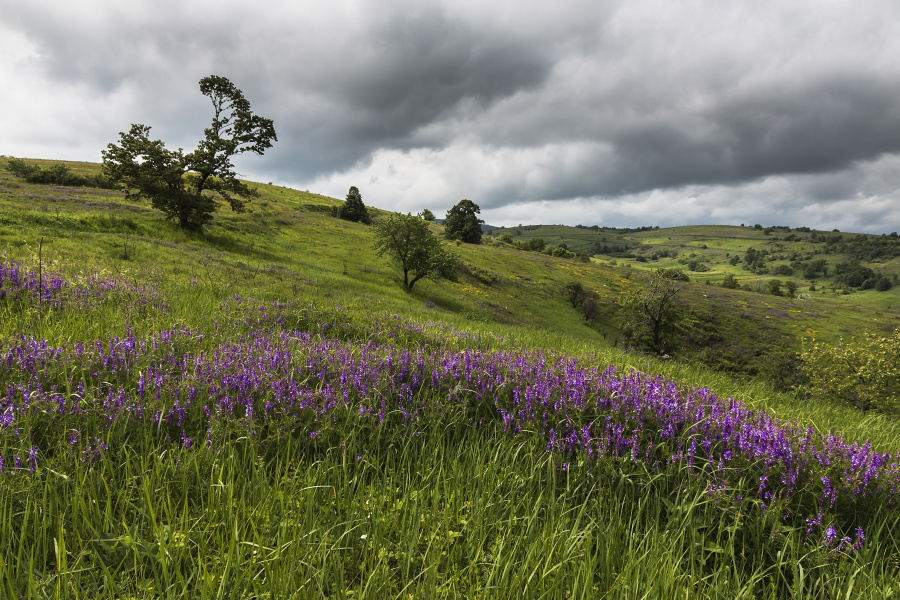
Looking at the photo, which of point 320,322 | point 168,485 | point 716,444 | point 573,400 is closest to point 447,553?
point 168,485

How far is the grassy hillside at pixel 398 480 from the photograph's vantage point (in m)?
1.97

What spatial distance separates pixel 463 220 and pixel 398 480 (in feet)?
318

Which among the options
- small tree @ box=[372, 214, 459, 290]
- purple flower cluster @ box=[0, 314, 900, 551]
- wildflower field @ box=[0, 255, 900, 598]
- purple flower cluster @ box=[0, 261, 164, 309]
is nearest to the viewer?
wildflower field @ box=[0, 255, 900, 598]

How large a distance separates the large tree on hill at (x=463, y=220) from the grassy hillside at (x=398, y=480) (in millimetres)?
92822

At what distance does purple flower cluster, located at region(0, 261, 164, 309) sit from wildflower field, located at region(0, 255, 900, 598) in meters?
1.71

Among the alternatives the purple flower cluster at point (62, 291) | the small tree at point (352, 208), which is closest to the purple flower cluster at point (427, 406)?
the purple flower cluster at point (62, 291)

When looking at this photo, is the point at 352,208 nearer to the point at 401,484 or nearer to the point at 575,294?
the point at 575,294

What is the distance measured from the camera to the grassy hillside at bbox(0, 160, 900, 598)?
1.97 m

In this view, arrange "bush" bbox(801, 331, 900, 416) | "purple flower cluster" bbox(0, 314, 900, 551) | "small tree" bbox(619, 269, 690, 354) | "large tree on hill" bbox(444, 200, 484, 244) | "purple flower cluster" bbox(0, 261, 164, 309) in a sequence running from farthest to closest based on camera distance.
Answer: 1. "large tree on hill" bbox(444, 200, 484, 244)
2. "small tree" bbox(619, 269, 690, 354)
3. "bush" bbox(801, 331, 900, 416)
4. "purple flower cluster" bbox(0, 261, 164, 309)
5. "purple flower cluster" bbox(0, 314, 900, 551)

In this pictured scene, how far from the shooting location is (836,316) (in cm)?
7362

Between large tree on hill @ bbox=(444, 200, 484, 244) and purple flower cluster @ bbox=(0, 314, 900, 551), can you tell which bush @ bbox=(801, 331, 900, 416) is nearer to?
purple flower cluster @ bbox=(0, 314, 900, 551)

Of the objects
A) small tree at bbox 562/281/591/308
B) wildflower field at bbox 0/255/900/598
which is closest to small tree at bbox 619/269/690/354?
wildflower field at bbox 0/255/900/598

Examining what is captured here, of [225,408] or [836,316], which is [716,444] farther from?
[836,316]

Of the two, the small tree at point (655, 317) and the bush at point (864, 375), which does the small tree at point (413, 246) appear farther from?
the bush at point (864, 375)
